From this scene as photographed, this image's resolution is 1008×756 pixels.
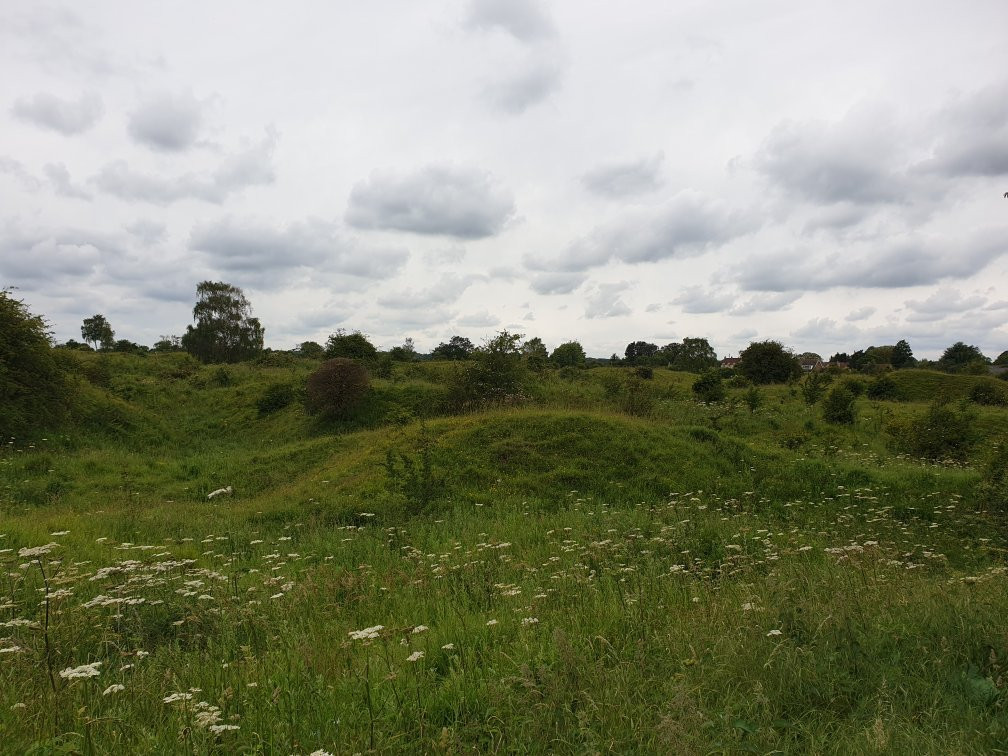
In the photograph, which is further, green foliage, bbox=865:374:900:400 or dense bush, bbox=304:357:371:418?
green foliage, bbox=865:374:900:400

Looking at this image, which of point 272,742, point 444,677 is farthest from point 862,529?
point 272,742

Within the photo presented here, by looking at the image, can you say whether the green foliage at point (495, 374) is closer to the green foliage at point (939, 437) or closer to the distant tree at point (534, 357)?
the distant tree at point (534, 357)

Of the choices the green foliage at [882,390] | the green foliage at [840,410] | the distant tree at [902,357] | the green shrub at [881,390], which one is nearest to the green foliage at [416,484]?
the green foliage at [840,410]

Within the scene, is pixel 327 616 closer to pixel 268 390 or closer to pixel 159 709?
pixel 159 709

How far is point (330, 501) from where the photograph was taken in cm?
1134

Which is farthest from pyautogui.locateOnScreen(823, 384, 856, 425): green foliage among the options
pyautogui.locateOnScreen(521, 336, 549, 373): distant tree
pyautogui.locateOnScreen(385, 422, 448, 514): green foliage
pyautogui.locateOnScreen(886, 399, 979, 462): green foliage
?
pyautogui.locateOnScreen(385, 422, 448, 514): green foliage

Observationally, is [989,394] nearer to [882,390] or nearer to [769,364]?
[882,390]

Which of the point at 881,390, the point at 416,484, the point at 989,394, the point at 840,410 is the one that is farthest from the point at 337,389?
the point at 989,394

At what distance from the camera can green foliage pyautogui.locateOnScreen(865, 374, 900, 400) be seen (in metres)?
31.3

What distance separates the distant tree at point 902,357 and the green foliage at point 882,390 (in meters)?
33.9

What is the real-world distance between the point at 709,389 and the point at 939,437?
12214 millimetres

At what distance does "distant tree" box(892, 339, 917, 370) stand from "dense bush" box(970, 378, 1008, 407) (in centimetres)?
3372

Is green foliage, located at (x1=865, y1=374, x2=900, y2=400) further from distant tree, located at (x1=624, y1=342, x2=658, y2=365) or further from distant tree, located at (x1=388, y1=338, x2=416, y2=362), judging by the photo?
distant tree, located at (x1=624, y1=342, x2=658, y2=365)

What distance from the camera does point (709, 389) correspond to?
29188 mm
